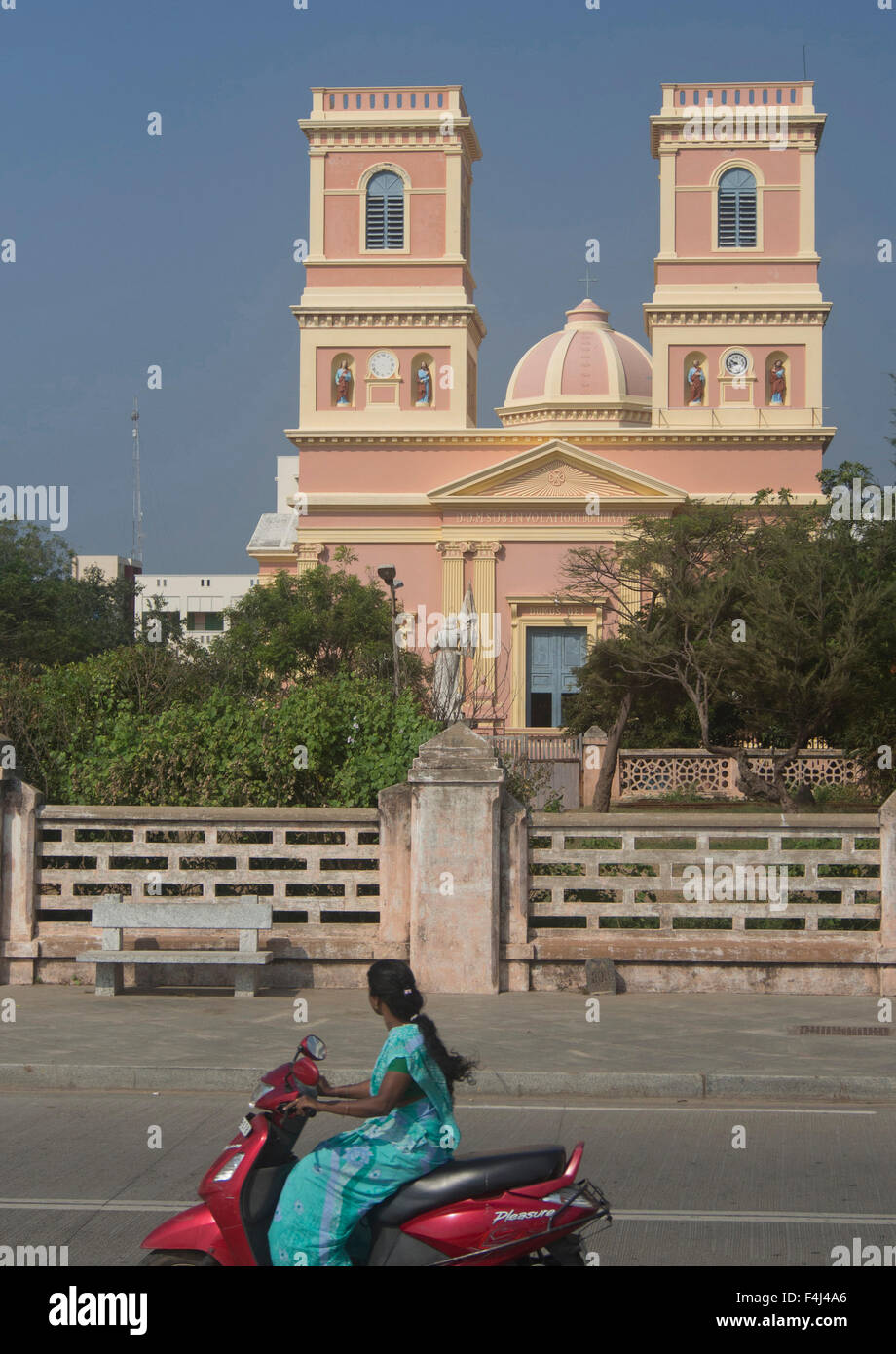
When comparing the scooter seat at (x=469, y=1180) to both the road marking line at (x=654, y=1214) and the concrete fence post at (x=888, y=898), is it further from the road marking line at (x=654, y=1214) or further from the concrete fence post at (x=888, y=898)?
the concrete fence post at (x=888, y=898)

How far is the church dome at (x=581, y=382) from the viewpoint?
5372cm

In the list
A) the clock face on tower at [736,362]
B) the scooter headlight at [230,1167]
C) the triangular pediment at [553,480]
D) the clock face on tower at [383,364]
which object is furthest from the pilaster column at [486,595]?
the scooter headlight at [230,1167]

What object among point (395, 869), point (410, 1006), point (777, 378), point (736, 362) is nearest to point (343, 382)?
point (736, 362)

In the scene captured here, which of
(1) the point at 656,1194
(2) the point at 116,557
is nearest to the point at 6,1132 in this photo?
(1) the point at 656,1194

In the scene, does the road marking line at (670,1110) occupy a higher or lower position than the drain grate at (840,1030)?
lower

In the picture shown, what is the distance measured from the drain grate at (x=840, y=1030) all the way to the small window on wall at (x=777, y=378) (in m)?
40.5

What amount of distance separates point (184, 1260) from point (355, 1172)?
61cm

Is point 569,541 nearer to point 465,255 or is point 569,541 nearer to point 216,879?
point 465,255

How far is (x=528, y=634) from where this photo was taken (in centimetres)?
4853

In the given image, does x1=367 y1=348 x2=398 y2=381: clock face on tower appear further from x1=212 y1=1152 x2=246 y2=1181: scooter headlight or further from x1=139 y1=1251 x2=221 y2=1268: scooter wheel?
x1=139 y1=1251 x2=221 y2=1268: scooter wheel

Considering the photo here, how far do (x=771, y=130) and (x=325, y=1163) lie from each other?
48.9 m

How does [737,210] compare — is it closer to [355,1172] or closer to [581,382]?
[581,382]

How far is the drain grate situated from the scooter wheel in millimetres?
6640

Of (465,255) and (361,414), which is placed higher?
(465,255)
